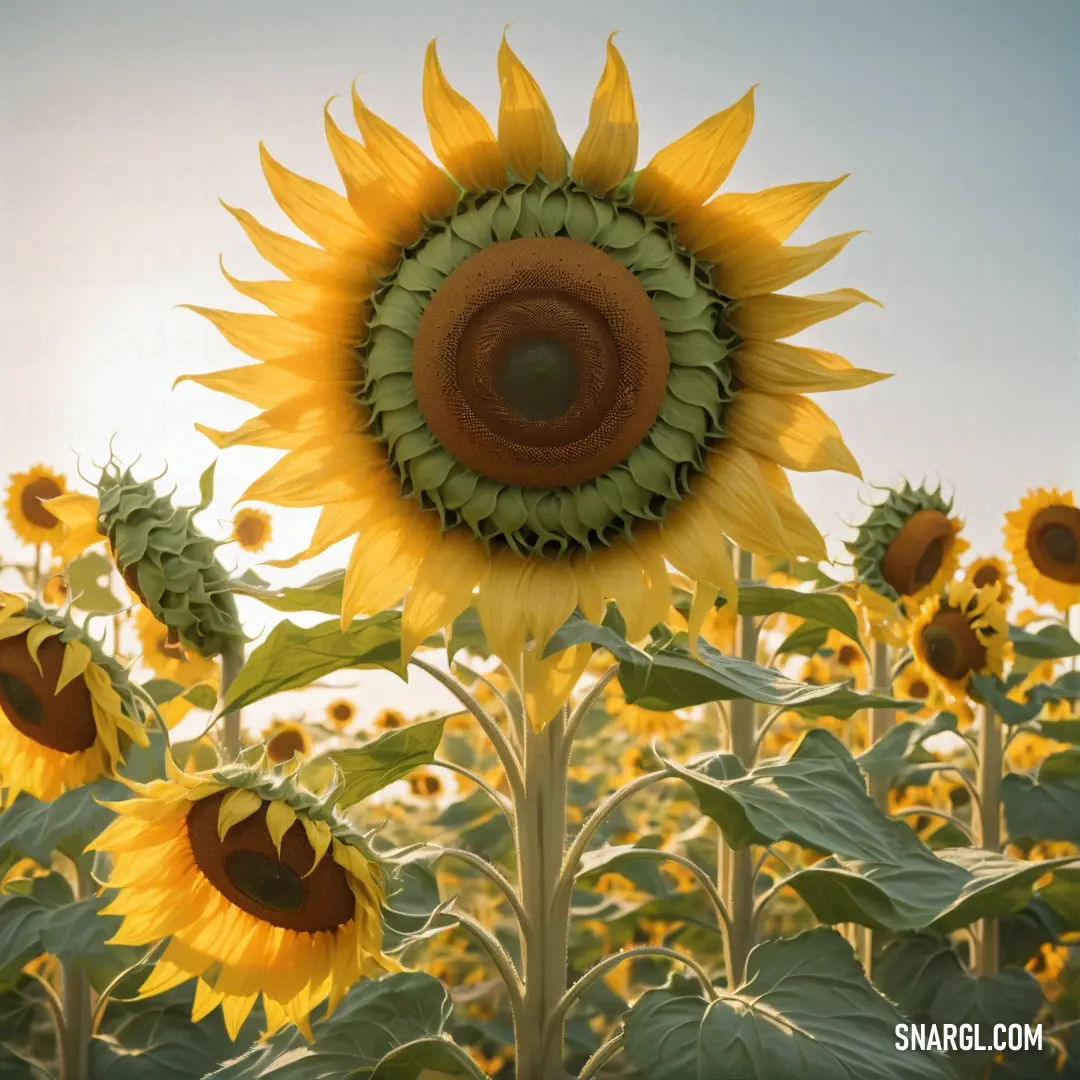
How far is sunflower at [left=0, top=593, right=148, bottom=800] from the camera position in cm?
211

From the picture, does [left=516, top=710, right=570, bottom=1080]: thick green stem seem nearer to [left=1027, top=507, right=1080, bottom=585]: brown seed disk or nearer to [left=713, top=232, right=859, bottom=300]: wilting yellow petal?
[left=713, top=232, right=859, bottom=300]: wilting yellow petal

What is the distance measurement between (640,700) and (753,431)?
0.50m

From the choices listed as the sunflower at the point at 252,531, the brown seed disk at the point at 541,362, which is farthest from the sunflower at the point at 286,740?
the brown seed disk at the point at 541,362

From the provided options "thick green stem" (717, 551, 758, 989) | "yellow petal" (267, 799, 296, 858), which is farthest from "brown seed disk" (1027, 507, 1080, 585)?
"yellow petal" (267, 799, 296, 858)

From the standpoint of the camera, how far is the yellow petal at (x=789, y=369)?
1.62 metres

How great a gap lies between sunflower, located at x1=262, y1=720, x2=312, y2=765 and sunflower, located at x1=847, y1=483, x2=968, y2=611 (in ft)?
8.06

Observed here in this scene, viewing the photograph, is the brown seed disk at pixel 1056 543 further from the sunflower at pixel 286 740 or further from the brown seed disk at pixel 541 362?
the brown seed disk at pixel 541 362

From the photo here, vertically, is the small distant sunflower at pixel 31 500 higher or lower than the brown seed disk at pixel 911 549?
higher

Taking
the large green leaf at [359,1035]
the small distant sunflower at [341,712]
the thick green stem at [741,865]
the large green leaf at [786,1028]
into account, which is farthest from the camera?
the small distant sunflower at [341,712]

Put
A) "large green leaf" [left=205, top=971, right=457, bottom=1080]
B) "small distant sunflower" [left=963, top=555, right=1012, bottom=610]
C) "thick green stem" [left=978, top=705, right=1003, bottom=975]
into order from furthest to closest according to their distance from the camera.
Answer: "small distant sunflower" [left=963, top=555, right=1012, bottom=610] < "thick green stem" [left=978, top=705, right=1003, bottom=975] < "large green leaf" [left=205, top=971, right=457, bottom=1080]

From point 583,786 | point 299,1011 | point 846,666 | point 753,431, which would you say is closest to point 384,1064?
point 299,1011

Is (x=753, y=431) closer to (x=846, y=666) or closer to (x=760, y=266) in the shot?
(x=760, y=266)

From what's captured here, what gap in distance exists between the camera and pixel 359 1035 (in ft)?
6.28

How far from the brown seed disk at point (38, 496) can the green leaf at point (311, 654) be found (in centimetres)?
452
